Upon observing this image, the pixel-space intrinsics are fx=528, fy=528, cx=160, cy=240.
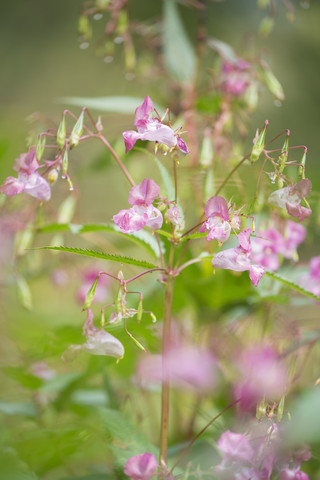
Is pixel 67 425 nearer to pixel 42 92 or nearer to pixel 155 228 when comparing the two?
pixel 155 228

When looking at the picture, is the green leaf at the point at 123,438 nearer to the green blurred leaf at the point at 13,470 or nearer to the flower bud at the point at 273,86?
the green blurred leaf at the point at 13,470

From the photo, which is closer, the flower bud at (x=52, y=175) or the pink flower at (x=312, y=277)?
the flower bud at (x=52, y=175)

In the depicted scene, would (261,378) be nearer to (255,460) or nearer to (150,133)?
(255,460)

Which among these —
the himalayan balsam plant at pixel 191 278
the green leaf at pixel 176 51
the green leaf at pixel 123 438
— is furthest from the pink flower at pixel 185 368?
the green leaf at pixel 176 51

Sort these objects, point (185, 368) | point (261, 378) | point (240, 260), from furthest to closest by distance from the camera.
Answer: point (185, 368)
point (261, 378)
point (240, 260)

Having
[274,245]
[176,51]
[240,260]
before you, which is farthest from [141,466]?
[176,51]

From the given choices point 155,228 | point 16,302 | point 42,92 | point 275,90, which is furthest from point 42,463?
point 42,92
